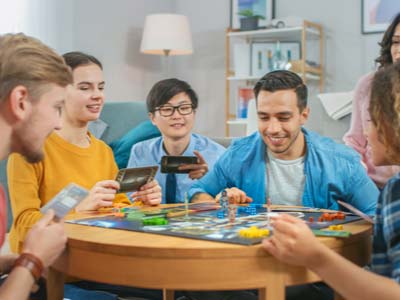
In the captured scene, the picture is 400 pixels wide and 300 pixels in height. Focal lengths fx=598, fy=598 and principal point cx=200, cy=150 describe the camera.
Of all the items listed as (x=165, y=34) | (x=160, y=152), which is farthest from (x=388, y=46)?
(x=165, y=34)

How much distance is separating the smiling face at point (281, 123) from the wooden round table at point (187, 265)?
0.84 m

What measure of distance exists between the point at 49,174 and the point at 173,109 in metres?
0.85

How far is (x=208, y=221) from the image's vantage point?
159cm

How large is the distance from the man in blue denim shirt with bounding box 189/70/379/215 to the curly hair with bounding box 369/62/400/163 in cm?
76

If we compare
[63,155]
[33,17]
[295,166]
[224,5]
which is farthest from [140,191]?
[224,5]

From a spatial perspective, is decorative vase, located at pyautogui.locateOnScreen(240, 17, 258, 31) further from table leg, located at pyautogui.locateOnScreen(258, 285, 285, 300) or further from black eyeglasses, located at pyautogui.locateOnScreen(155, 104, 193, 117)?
table leg, located at pyautogui.locateOnScreen(258, 285, 285, 300)

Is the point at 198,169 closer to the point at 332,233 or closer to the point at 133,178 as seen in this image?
the point at 133,178

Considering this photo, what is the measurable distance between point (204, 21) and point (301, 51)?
126 cm

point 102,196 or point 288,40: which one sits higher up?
point 288,40

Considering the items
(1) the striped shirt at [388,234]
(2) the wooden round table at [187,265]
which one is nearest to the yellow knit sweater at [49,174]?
(2) the wooden round table at [187,265]

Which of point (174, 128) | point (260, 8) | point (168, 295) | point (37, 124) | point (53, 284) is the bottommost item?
point (168, 295)

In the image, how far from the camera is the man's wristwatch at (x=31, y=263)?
4.23 ft

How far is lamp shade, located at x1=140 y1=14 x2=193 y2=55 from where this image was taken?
5.32 metres

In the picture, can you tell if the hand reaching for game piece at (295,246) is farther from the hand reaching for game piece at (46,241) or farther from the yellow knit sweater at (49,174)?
the yellow knit sweater at (49,174)
